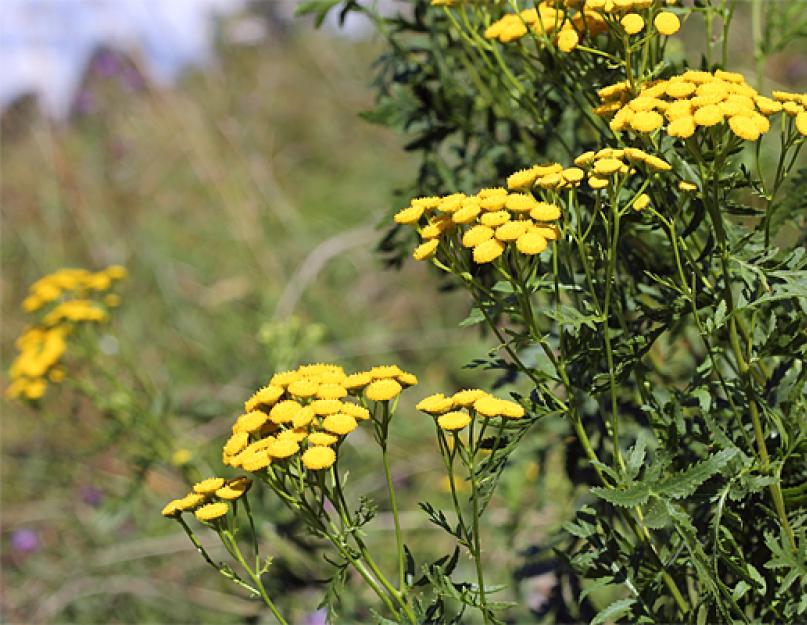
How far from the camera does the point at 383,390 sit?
4.51ft

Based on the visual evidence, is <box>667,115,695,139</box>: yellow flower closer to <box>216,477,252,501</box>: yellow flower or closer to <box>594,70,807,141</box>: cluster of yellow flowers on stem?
<box>594,70,807,141</box>: cluster of yellow flowers on stem

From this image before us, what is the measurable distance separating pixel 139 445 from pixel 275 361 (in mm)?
729

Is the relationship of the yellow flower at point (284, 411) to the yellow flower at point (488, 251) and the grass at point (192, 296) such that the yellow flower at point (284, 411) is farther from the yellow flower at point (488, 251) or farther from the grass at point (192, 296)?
the grass at point (192, 296)

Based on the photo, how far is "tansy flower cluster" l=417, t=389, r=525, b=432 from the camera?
1.28 metres

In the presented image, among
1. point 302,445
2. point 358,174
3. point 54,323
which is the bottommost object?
point 358,174

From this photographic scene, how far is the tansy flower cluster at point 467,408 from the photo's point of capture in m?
1.28

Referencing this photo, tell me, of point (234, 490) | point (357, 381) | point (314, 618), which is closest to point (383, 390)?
point (357, 381)

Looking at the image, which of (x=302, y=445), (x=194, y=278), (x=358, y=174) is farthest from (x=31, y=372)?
(x=358, y=174)

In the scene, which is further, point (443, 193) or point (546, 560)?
point (546, 560)

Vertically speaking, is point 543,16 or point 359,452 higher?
point 543,16

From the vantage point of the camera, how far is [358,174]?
9180mm

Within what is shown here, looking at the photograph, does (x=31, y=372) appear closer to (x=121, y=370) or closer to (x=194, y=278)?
(x=121, y=370)

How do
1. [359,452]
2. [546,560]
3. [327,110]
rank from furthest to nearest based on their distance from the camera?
[327,110], [359,452], [546,560]

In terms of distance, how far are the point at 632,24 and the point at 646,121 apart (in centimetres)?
20
